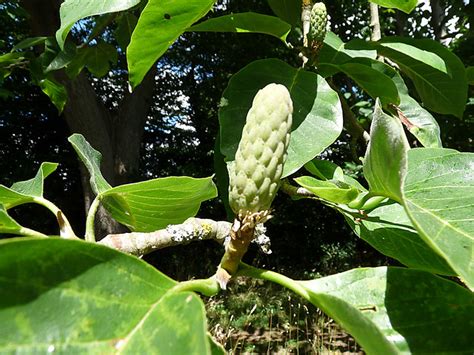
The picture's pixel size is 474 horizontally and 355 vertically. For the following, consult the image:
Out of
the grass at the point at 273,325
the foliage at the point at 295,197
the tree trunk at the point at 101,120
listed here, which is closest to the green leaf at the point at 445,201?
the foliage at the point at 295,197

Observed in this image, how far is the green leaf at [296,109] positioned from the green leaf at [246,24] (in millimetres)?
80

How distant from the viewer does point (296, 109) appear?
32.0 inches

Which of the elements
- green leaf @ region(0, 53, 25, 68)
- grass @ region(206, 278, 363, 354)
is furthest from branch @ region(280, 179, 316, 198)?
grass @ region(206, 278, 363, 354)

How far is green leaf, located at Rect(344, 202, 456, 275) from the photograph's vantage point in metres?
0.63

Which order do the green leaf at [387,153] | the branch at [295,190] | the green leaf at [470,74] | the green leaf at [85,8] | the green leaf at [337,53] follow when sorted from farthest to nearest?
the green leaf at [470,74]
the green leaf at [337,53]
the branch at [295,190]
the green leaf at [85,8]
the green leaf at [387,153]

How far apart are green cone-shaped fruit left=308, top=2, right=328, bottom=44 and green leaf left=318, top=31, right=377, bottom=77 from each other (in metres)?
0.08

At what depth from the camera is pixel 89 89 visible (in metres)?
5.04

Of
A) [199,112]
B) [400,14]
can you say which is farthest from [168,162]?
[400,14]

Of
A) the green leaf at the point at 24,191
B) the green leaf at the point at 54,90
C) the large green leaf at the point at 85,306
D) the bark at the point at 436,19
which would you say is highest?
the large green leaf at the point at 85,306

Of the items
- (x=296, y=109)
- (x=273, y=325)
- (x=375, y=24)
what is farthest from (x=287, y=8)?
(x=273, y=325)

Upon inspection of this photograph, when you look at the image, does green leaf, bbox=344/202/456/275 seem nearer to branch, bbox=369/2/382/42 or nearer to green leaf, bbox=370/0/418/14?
green leaf, bbox=370/0/418/14

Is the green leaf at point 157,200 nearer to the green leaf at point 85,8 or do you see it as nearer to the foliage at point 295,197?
the foliage at point 295,197

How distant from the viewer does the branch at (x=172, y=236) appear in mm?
734

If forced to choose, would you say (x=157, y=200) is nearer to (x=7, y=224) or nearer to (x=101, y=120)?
(x=7, y=224)
